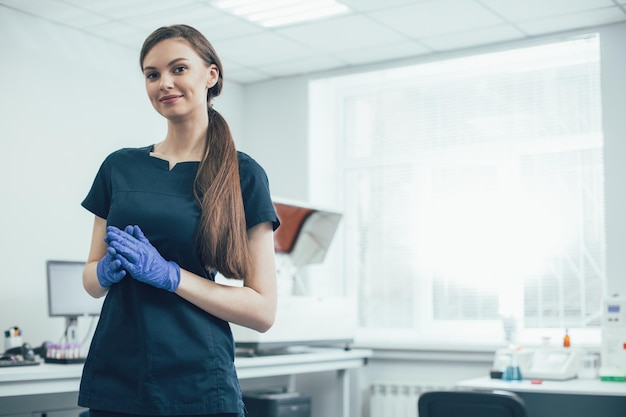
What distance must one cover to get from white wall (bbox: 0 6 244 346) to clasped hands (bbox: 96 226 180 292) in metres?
2.80

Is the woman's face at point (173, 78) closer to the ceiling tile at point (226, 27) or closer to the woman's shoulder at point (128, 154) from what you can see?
the woman's shoulder at point (128, 154)

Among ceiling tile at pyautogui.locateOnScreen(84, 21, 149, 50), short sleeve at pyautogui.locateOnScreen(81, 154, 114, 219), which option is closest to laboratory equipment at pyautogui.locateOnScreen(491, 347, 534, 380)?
ceiling tile at pyautogui.locateOnScreen(84, 21, 149, 50)

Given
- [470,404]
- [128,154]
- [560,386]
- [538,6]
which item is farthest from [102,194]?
[538,6]

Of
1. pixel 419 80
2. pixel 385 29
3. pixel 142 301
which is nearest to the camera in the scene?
pixel 142 301

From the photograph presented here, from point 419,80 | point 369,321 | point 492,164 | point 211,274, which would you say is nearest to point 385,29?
point 419,80

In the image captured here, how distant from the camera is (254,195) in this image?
1258 millimetres

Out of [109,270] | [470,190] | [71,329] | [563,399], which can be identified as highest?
[470,190]

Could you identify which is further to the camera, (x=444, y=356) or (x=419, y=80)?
(x=419, y=80)

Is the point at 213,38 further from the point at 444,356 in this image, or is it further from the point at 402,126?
the point at 444,356

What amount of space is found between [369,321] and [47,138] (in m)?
2.19

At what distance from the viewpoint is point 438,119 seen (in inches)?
189

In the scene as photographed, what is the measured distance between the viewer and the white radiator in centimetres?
456

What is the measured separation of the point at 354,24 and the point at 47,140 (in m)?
1.70

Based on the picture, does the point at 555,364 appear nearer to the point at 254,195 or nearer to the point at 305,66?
the point at 305,66
